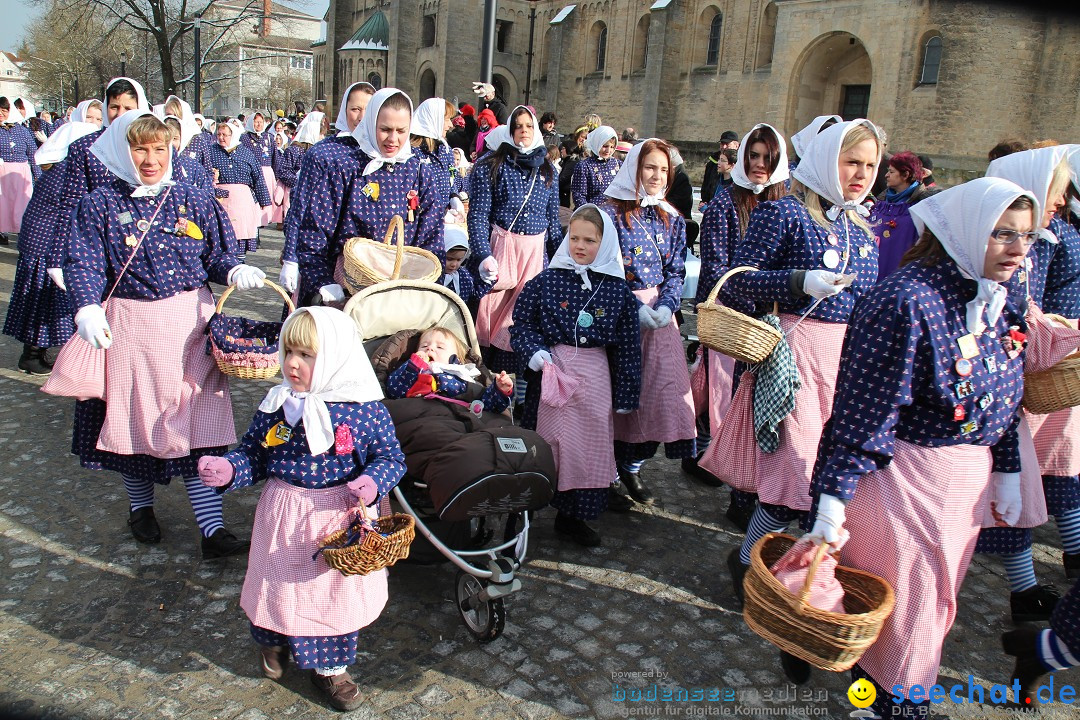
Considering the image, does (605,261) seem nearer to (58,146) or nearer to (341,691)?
(341,691)

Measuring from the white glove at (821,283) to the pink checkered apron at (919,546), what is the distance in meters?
0.93

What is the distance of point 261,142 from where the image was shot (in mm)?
15180

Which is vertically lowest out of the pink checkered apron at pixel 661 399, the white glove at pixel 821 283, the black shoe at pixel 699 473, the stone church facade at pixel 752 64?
the black shoe at pixel 699 473

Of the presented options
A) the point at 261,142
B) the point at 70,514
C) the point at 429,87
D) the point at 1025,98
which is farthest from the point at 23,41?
the point at 70,514

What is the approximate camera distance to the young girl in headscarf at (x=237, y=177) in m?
11.7

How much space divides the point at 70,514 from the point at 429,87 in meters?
51.2

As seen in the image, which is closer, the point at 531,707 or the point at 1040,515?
the point at 531,707

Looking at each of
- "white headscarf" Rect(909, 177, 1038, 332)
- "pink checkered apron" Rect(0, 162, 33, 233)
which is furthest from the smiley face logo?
"pink checkered apron" Rect(0, 162, 33, 233)

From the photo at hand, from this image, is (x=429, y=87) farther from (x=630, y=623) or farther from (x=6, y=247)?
(x=630, y=623)

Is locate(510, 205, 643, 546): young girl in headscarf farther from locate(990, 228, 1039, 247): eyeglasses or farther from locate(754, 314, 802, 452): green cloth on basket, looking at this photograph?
locate(990, 228, 1039, 247): eyeglasses

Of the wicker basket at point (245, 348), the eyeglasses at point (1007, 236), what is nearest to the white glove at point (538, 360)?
the wicker basket at point (245, 348)

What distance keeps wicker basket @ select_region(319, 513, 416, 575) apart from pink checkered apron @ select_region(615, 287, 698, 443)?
2152 millimetres

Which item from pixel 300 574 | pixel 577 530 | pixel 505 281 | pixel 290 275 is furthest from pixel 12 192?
pixel 300 574

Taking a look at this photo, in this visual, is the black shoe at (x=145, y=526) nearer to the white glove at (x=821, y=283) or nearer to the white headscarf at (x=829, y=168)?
the white glove at (x=821, y=283)
